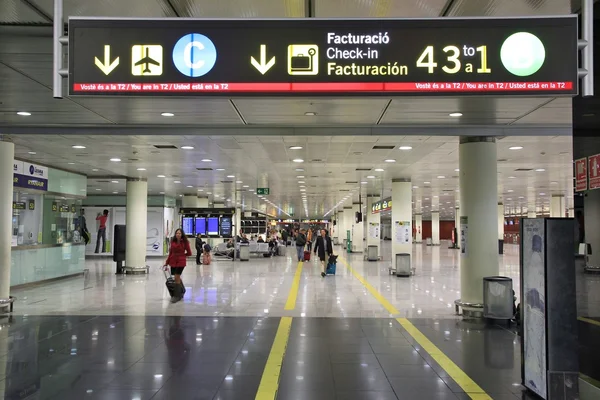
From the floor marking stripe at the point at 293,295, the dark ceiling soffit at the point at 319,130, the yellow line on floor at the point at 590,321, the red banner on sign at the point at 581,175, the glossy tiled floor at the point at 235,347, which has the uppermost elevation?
the dark ceiling soffit at the point at 319,130

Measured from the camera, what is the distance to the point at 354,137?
11219mm

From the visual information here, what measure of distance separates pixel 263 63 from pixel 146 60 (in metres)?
0.95

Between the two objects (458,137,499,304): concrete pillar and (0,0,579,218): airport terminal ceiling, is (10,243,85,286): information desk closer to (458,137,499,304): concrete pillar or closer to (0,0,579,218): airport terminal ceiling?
(0,0,579,218): airport terminal ceiling

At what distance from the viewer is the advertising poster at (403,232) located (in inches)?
839

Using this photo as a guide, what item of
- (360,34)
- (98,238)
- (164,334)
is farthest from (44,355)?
(98,238)

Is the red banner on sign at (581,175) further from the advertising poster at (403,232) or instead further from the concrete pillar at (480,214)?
the advertising poster at (403,232)

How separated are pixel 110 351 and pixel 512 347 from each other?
21.0ft

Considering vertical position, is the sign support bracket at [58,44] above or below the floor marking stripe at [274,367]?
above

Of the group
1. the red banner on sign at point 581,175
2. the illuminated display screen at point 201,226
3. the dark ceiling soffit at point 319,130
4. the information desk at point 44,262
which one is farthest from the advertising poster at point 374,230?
the red banner on sign at point 581,175

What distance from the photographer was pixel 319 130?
1051 centimetres

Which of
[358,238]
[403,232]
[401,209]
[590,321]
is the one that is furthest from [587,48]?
[358,238]

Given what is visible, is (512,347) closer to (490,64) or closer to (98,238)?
(490,64)

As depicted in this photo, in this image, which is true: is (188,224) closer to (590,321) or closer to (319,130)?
(319,130)

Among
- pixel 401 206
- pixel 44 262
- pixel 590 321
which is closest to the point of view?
pixel 590 321
